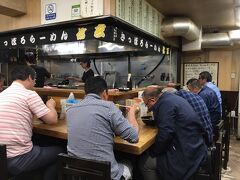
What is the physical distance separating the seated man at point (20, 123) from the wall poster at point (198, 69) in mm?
5478

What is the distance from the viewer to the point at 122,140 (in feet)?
6.57

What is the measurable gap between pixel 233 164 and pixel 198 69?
3.30m

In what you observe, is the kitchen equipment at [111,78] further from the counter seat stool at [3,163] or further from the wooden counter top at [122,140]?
the counter seat stool at [3,163]

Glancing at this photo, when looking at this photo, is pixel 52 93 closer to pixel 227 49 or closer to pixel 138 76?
pixel 138 76

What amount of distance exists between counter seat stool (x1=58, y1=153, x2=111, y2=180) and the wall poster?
5.94m

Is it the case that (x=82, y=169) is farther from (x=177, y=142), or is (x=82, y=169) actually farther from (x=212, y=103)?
(x=212, y=103)

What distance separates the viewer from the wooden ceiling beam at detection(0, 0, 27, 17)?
3.26m

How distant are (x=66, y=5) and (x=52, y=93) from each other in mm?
1195

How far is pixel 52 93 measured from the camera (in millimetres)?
3254

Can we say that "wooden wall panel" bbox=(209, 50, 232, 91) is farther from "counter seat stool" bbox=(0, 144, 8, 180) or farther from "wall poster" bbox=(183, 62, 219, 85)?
"counter seat stool" bbox=(0, 144, 8, 180)

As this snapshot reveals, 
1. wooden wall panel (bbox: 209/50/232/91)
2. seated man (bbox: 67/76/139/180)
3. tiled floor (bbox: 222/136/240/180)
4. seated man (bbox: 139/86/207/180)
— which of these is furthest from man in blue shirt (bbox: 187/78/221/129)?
wooden wall panel (bbox: 209/50/232/91)

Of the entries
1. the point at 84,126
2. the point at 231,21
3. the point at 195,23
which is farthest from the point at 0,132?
the point at 231,21

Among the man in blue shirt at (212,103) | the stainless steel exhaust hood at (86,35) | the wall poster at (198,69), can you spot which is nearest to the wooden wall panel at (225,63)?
the wall poster at (198,69)

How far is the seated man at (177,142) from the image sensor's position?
6.85 feet
